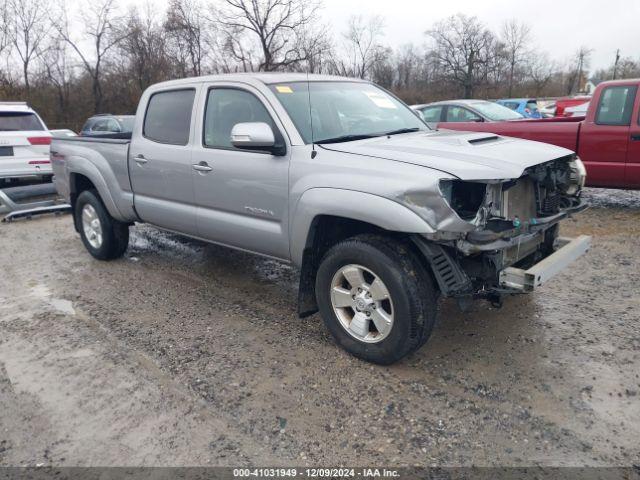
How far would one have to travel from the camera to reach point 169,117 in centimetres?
484

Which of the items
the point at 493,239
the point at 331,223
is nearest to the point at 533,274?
the point at 493,239

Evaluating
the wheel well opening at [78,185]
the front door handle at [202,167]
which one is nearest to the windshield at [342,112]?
the front door handle at [202,167]

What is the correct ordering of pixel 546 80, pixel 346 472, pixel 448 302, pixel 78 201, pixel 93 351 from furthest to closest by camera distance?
pixel 546 80 → pixel 78 201 → pixel 448 302 → pixel 93 351 → pixel 346 472

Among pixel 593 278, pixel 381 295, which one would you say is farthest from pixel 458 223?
pixel 593 278

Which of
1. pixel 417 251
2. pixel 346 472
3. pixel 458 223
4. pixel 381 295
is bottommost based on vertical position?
pixel 346 472

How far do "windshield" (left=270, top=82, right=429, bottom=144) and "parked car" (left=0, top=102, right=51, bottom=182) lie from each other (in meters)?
7.36

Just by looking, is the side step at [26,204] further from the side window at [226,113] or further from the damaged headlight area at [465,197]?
the damaged headlight area at [465,197]

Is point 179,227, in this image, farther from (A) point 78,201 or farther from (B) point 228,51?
(B) point 228,51

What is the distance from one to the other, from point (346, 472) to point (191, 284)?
3087mm

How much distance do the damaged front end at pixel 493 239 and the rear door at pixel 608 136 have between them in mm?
4382

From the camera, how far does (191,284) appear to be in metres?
5.20

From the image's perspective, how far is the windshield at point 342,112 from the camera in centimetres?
388

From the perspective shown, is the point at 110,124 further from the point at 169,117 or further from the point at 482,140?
the point at 482,140

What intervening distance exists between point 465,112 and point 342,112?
24.2 ft
